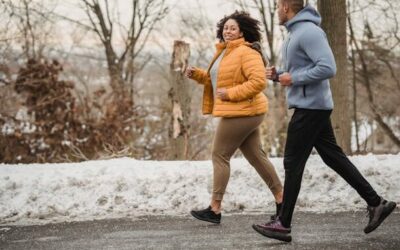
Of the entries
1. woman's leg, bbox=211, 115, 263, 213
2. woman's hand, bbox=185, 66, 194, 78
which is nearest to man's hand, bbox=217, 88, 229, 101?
Answer: woman's leg, bbox=211, 115, 263, 213

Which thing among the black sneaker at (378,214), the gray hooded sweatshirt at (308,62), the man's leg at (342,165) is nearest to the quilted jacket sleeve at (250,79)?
the gray hooded sweatshirt at (308,62)

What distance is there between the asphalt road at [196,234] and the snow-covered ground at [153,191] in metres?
0.39

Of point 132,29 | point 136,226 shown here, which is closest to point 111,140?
point 136,226

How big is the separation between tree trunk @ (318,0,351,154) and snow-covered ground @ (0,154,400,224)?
1.03 metres

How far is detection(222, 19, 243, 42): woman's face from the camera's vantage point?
4871 millimetres

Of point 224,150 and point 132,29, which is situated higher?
point 132,29

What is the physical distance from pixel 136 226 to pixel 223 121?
133cm

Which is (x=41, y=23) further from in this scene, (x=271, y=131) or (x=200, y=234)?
(x=200, y=234)

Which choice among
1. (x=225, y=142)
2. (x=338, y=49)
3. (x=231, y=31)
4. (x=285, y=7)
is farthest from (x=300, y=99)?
(x=338, y=49)

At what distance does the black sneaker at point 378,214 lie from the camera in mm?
4207

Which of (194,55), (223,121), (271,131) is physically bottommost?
(271,131)

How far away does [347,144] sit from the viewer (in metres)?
7.92

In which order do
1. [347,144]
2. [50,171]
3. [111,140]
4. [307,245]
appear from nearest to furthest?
[307,245], [50,171], [347,144], [111,140]

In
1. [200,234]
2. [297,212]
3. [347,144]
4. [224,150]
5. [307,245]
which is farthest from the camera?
[347,144]
